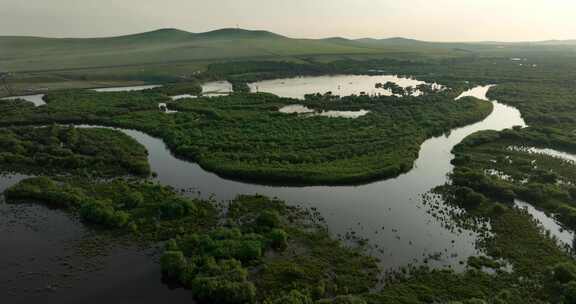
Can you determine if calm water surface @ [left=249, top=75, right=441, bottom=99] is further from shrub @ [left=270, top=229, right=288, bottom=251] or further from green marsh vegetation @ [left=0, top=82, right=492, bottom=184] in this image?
shrub @ [left=270, top=229, right=288, bottom=251]

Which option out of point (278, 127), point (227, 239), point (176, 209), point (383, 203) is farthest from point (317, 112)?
point (227, 239)

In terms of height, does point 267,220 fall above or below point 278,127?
below

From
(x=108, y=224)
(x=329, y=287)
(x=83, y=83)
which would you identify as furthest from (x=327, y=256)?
(x=83, y=83)

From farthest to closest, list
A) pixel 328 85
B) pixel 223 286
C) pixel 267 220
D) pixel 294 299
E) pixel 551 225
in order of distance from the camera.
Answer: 1. pixel 328 85
2. pixel 551 225
3. pixel 267 220
4. pixel 223 286
5. pixel 294 299

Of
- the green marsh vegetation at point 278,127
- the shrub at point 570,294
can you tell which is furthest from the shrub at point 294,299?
the green marsh vegetation at point 278,127

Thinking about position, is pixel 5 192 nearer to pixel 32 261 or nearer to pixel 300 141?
pixel 32 261

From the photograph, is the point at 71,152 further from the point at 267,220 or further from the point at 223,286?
the point at 223,286

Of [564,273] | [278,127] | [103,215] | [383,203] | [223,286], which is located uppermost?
[278,127]

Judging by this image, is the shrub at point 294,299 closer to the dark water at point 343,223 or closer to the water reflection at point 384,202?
the dark water at point 343,223

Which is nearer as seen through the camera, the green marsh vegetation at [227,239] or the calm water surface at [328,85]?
the green marsh vegetation at [227,239]
